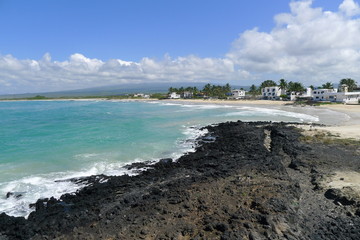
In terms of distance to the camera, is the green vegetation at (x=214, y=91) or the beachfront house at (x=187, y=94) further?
the beachfront house at (x=187, y=94)

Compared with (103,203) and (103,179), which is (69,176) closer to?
(103,179)

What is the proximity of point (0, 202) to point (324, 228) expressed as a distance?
15.1 metres

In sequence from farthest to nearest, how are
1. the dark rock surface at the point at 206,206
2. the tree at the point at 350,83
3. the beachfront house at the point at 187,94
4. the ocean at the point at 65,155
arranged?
1. the beachfront house at the point at 187,94
2. the tree at the point at 350,83
3. the ocean at the point at 65,155
4. the dark rock surface at the point at 206,206

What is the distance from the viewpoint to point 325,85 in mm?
95125

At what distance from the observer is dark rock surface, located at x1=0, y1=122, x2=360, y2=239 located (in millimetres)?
8289

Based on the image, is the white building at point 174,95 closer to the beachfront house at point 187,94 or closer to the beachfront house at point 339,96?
the beachfront house at point 187,94

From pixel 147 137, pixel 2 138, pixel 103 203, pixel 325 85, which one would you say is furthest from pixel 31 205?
pixel 325 85

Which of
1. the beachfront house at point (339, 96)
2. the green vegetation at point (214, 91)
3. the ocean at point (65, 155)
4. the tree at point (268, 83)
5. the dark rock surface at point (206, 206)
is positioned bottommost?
the ocean at point (65, 155)

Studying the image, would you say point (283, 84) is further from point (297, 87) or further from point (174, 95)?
point (174, 95)

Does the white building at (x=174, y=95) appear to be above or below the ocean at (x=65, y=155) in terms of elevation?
above

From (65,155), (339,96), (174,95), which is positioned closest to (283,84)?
(339,96)

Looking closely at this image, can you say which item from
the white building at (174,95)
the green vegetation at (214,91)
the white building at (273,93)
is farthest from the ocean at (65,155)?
the white building at (174,95)

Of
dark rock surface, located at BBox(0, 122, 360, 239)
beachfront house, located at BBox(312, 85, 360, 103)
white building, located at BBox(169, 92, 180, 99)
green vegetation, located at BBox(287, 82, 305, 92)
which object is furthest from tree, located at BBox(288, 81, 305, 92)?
dark rock surface, located at BBox(0, 122, 360, 239)

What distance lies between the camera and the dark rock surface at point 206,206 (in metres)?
8.29
